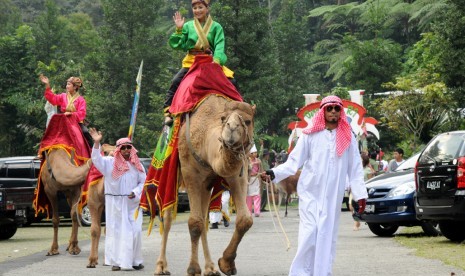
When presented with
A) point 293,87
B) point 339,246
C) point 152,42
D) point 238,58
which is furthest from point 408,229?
point 293,87

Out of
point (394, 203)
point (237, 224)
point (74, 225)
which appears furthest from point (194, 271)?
point (394, 203)

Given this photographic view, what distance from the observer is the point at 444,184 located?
17688mm

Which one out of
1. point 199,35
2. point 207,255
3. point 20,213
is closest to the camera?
point 207,255

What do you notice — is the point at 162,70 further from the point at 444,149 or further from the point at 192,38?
the point at 192,38

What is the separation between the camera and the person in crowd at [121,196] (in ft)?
52.0

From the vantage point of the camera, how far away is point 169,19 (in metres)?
82.8

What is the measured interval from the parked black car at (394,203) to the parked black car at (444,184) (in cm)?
138

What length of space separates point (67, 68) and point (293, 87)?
18.9 metres

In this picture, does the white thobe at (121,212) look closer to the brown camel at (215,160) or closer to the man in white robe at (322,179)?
the brown camel at (215,160)

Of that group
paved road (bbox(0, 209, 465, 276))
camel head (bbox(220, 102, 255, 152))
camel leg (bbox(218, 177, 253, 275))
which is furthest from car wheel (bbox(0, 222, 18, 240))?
camel head (bbox(220, 102, 255, 152))

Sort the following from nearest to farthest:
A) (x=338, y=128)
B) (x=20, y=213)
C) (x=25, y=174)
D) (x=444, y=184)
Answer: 1. (x=338, y=128)
2. (x=444, y=184)
3. (x=20, y=213)
4. (x=25, y=174)

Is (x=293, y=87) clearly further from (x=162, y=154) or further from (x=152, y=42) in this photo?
(x=162, y=154)

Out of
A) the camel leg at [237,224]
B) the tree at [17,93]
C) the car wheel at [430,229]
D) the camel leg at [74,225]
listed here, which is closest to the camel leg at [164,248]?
the camel leg at [237,224]

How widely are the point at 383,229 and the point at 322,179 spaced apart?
10.5m
